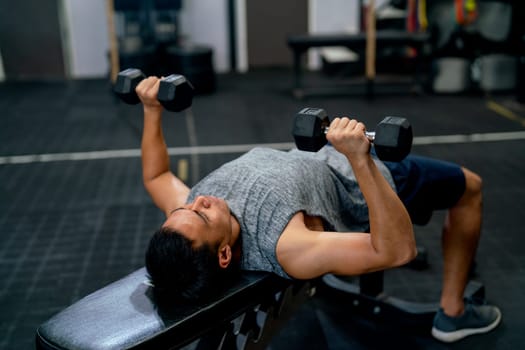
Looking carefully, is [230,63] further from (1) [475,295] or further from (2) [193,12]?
(1) [475,295]

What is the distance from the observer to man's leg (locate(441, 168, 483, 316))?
6.03 ft

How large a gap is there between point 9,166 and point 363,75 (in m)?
3.80

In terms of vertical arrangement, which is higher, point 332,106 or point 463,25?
point 463,25

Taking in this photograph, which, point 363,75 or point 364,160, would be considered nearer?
point 364,160

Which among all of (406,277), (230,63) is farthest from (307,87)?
(406,277)

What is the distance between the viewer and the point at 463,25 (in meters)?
Result: 5.34

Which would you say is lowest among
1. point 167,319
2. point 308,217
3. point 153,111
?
point 167,319

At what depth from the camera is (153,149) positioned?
1782 mm

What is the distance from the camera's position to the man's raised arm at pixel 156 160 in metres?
1.72

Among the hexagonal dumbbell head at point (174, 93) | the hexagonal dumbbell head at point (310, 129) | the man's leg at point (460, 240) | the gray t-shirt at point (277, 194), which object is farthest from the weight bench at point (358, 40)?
the hexagonal dumbbell head at point (310, 129)

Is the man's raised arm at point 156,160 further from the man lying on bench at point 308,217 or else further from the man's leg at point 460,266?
the man's leg at point 460,266

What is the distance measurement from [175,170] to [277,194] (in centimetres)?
214

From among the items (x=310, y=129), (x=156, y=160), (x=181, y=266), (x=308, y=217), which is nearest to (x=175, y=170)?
(x=156, y=160)

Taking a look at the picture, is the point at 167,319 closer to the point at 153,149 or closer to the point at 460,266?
the point at 153,149
